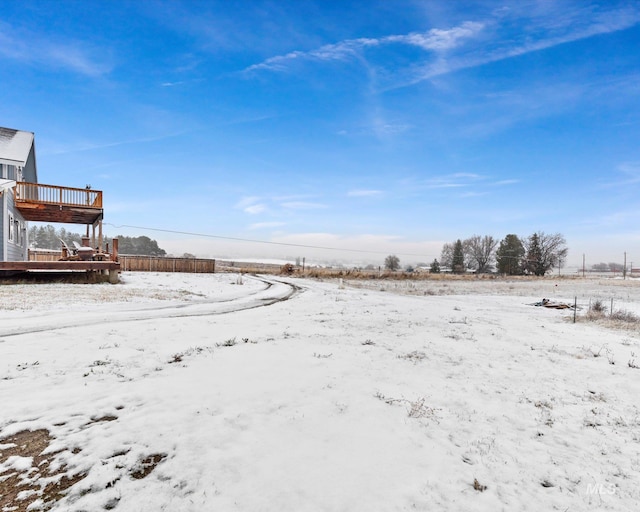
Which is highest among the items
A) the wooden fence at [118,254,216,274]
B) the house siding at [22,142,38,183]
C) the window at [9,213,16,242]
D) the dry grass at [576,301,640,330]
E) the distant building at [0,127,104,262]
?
the house siding at [22,142,38,183]

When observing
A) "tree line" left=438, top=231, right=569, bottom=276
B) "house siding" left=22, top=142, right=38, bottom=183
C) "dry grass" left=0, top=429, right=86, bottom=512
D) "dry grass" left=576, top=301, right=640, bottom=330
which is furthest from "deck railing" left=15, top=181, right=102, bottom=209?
"tree line" left=438, top=231, right=569, bottom=276

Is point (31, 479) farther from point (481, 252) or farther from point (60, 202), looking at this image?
point (481, 252)

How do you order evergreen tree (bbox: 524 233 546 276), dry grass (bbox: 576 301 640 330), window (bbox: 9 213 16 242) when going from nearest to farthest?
1. dry grass (bbox: 576 301 640 330)
2. window (bbox: 9 213 16 242)
3. evergreen tree (bbox: 524 233 546 276)

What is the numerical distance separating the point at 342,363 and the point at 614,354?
21.8 feet

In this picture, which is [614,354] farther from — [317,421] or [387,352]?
[317,421]

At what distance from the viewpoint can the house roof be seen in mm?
20828

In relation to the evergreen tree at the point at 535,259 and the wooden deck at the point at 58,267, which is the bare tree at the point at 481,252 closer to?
the evergreen tree at the point at 535,259

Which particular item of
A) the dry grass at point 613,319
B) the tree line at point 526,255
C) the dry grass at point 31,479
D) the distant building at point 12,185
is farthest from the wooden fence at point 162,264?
the tree line at point 526,255

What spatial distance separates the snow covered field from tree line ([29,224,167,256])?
10639cm

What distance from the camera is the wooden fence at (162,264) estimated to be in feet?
111

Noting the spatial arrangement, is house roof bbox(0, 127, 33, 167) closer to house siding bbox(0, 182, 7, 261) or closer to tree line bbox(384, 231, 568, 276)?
house siding bbox(0, 182, 7, 261)

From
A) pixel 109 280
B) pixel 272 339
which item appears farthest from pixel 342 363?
pixel 109 280

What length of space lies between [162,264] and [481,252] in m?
78.1

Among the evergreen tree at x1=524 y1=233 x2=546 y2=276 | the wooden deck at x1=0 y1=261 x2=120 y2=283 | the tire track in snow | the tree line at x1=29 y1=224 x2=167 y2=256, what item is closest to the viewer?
the tire track in snow
